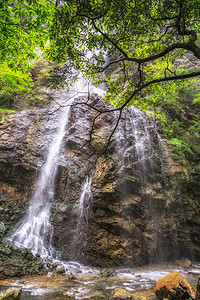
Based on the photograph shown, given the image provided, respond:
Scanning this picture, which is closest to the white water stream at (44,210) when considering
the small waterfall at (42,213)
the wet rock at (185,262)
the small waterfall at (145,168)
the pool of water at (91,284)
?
the small waterfall at (42,213)

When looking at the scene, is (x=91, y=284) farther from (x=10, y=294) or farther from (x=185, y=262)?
(x=185, y=262)

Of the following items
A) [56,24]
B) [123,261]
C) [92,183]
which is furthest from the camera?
[92,183]

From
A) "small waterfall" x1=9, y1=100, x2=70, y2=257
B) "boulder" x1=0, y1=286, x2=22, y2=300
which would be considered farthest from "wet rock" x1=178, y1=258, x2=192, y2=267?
"boulder" x1=0, y1=286, x2=22, y2=300

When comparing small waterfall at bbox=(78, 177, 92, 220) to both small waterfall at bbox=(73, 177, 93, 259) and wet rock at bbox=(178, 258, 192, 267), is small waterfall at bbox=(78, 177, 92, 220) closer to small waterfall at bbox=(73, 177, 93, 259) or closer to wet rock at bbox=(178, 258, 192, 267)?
small waterfall at bbox=(73, 177, 93, 259)

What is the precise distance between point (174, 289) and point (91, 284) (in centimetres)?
277

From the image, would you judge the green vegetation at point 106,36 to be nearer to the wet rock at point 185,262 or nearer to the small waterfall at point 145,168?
the small waterfall at point 145,168

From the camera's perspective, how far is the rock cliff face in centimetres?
805

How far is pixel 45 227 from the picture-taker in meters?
8.37

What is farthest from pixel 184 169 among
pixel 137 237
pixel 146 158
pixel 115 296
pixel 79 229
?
pixel 115 296

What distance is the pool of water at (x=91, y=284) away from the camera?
475 cm

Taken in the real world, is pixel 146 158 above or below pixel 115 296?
above

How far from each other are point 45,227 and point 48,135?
588 centimetres

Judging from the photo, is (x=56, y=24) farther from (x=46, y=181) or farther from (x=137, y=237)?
(x=137, y=237)

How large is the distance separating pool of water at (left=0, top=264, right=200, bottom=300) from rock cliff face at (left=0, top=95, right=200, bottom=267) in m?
1.07
